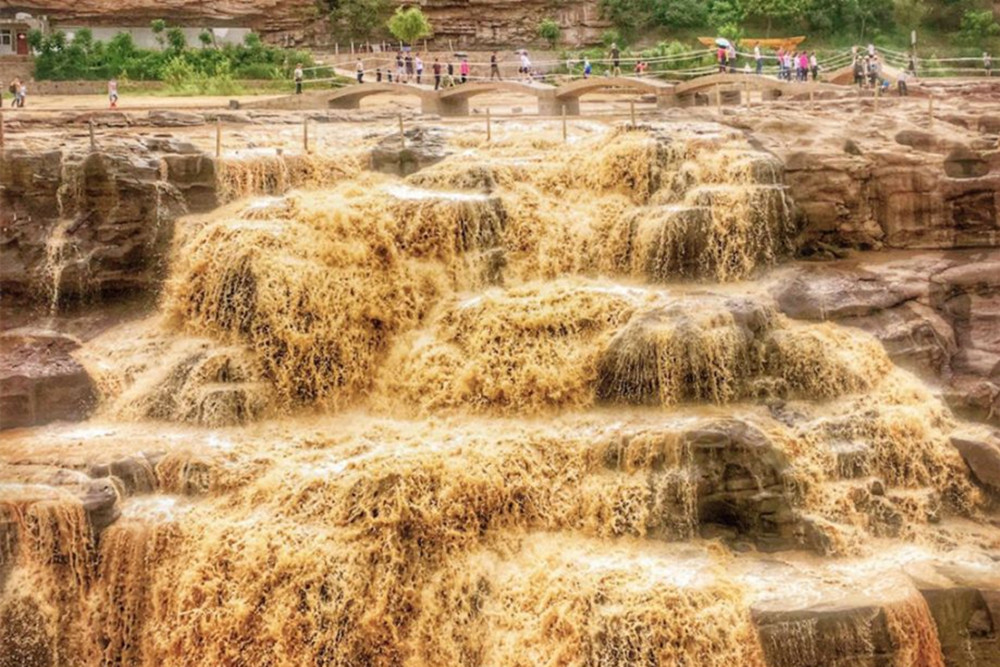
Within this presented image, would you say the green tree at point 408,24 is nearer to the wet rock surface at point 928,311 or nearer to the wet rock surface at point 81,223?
the wet rock surface at point 81,223

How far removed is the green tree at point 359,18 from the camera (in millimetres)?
41312

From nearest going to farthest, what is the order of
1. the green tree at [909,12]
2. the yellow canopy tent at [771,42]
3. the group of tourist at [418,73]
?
the group of tourist at [418,73], the yellow canopy tent at [771,42], the green tree at [909,12]

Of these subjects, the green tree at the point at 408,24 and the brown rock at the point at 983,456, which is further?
the green tree at the point at 408,24

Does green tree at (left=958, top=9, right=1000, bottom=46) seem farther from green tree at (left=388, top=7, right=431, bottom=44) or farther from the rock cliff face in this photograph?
green tree at (left=388, top=7, right=431, bottom=44)

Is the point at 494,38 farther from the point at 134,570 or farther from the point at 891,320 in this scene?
the point at 134,570

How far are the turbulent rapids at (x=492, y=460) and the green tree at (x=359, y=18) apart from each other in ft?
82.7

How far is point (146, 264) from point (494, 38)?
2991cm

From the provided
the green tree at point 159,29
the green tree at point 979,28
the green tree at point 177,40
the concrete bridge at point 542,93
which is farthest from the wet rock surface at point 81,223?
the green tree at point 979,28

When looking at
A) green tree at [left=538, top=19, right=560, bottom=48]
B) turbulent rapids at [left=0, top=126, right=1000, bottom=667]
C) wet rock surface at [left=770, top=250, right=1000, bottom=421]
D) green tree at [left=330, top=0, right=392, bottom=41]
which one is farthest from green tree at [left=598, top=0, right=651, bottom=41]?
wet rock surface at [left=770, top=250, right=1000, bottom=421]

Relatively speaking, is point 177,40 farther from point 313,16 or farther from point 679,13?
point 679,13

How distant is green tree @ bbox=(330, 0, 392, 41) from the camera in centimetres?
4131

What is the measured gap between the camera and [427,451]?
12742 millimetres

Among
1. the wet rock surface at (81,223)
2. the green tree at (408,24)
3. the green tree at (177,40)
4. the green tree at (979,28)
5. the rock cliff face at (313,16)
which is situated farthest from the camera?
the rock cliff face at (313,16)

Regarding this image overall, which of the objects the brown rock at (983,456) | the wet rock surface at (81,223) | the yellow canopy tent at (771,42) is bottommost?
the brown rock at (983,456)
